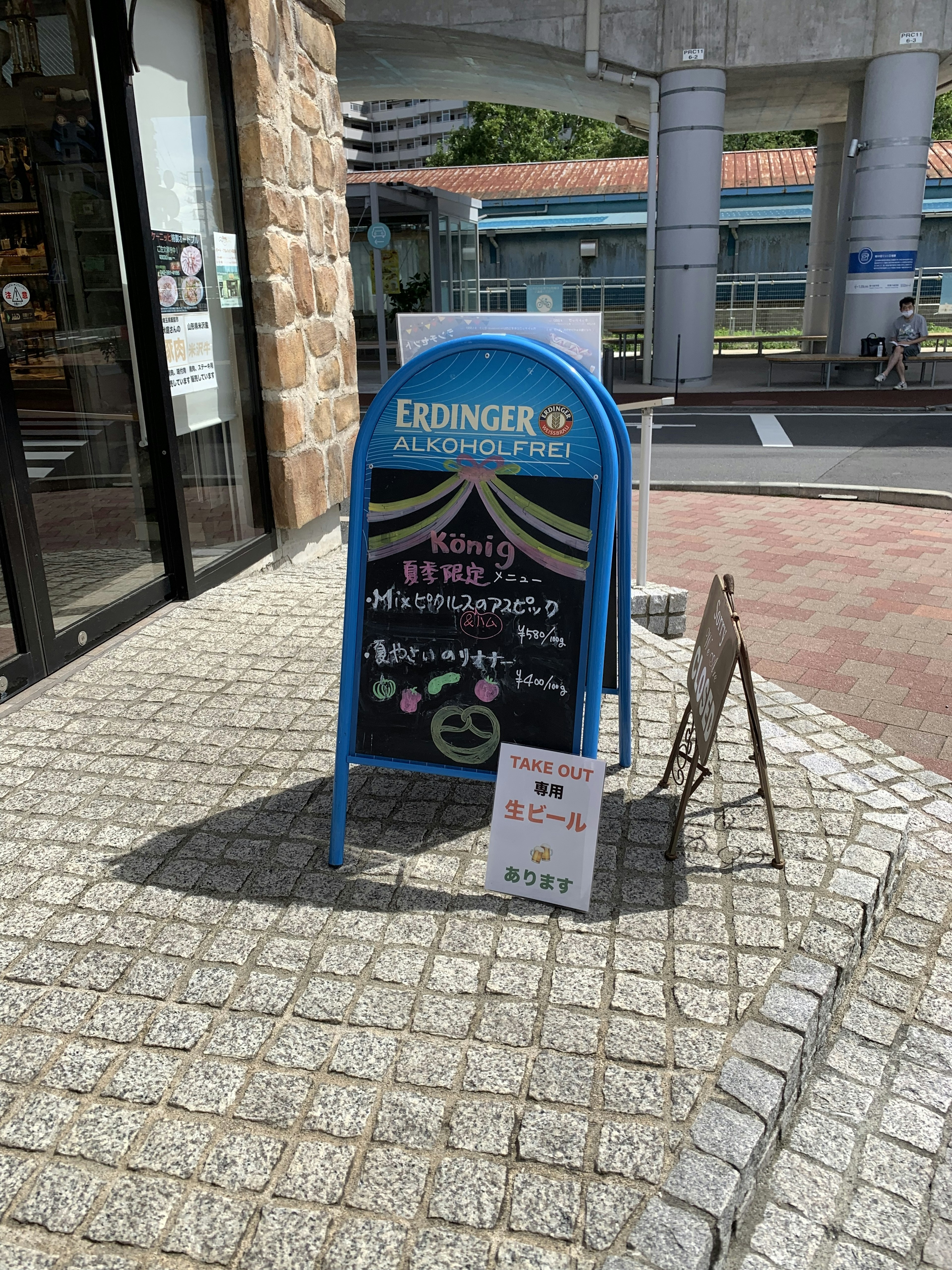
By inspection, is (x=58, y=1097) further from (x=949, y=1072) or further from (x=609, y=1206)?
(x=949, y=1072)

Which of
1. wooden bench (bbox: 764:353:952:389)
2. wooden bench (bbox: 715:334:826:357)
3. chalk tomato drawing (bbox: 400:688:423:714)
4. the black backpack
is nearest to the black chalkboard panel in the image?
chalk tomato drawing (bbox: 400:688:423:714)

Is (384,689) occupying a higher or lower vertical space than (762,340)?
higher

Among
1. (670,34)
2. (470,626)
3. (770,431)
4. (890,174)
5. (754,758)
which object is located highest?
(670,34)

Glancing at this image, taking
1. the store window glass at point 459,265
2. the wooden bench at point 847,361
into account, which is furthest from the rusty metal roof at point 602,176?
the wooden bench at point 847,361

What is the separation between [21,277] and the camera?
13.9 ft

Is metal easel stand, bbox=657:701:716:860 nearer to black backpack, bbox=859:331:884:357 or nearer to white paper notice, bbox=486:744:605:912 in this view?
white paper notice, bbox=486:744:605:912

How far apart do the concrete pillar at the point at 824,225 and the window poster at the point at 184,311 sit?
19.0 metres

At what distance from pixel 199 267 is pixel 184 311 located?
0.95 feet

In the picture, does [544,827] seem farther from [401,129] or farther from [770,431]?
[401,129]

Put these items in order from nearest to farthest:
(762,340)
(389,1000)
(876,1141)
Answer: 1. (876,1141)
2. (389,1000)
3. (762,340)

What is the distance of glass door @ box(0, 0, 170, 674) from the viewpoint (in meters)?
4.10

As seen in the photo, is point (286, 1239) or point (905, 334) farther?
point (905, 334)

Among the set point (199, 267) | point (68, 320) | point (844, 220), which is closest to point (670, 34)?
point (844, 220)

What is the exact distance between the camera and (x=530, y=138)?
43.7 metres
